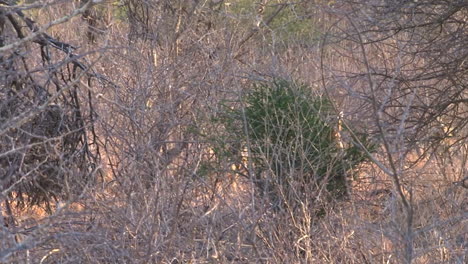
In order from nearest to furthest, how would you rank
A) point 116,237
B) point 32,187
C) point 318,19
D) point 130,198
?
1. point 130,198
2. point 116,237
3. point 32,187
4. point 318,19

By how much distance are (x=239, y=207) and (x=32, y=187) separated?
1493 millimetres

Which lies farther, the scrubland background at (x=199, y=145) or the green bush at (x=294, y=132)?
the green bush at (x=294, y=132)

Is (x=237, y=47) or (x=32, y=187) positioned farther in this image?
(x=237, y=47)

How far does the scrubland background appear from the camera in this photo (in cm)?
466

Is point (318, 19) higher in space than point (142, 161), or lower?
higher

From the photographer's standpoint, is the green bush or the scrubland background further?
the green bush

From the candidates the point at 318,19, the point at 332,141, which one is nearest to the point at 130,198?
the point at 332,141

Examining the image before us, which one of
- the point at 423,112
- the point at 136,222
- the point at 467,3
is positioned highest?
the point at 467,3

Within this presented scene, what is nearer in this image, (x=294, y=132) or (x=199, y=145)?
(x=294, y=132)

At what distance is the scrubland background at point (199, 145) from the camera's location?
466 cm

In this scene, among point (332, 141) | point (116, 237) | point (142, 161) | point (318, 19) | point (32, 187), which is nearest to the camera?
point (116, 237)

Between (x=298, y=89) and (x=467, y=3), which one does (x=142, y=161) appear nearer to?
(x=298, y=89)

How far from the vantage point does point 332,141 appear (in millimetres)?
6480

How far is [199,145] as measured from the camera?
281 inches
